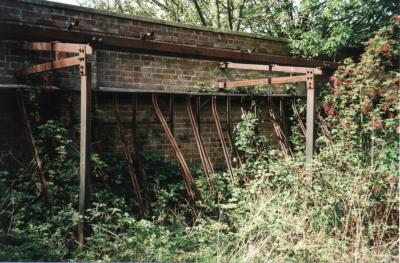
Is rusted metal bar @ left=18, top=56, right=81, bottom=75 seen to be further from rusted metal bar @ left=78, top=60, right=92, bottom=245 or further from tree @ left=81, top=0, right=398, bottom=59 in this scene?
tree @ left=81, top=0, right=398, bottom=59

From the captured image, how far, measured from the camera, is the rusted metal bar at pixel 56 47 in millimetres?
4520

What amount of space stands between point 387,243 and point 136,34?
474 centimetres

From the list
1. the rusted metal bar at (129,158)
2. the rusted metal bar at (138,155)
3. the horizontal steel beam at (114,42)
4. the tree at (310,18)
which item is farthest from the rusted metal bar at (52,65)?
the tree at (310,18)

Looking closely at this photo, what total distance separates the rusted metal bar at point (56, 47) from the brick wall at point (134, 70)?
1.14 ft

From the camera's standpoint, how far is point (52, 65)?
16.3ft

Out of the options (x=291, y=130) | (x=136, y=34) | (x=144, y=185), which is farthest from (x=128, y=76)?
(x=291, y=130)

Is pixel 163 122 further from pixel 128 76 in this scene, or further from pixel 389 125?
pixel 389 125

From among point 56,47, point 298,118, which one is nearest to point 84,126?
point 56,47

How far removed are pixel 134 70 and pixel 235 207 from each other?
9.44 feet

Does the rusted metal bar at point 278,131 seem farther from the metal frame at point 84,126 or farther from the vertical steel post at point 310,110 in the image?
the metal frame at point 84,126

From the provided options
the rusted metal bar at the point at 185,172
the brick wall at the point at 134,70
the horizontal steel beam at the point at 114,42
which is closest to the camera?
the horizontal steel beam at the point at 114,42

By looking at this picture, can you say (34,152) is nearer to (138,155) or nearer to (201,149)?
(138,155)

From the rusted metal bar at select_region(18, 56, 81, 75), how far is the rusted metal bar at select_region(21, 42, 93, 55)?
0.11 meters

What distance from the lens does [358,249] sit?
4.11 metres
